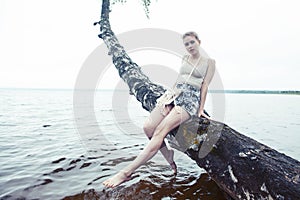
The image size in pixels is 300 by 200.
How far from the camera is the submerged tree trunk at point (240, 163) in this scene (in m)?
2.14

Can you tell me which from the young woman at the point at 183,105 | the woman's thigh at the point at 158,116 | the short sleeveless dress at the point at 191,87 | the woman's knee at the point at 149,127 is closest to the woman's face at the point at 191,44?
the young woman at the point at 183,105

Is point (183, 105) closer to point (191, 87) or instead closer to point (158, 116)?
point (191, 87)

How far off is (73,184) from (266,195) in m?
3.13

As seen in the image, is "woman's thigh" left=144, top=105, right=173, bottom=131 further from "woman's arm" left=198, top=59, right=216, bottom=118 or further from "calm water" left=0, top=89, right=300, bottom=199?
"calm water" left=0, top=89, right=300, bottom=199

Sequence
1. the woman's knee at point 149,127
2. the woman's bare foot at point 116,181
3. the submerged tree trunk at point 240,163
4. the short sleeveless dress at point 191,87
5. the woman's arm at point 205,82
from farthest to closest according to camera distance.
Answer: the woman's knee at point 149,127
the woman's arm at point 205,82
the short sleeveless dress at point 191,87
the woman's bare foot at point 116,181
the submerged tree trunk at point 240,163

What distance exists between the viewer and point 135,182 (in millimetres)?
3986

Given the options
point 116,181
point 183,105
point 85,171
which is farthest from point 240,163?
point 85,171

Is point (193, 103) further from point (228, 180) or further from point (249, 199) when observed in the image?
point (249, 199)

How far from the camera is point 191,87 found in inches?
144

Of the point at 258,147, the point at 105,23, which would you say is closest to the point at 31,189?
the point at 258,147

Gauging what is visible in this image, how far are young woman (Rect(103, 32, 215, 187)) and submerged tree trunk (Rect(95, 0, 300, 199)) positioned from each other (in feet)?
0.69

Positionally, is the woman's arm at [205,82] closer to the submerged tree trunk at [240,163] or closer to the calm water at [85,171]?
the submerged tree trunk at [240,163]

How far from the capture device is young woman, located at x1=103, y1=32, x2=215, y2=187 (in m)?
3.38

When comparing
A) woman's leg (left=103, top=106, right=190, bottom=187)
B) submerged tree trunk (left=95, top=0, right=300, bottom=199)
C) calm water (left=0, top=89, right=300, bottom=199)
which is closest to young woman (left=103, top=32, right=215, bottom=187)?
woman's leg (left=103, top=106, right=190, bottom=187)
